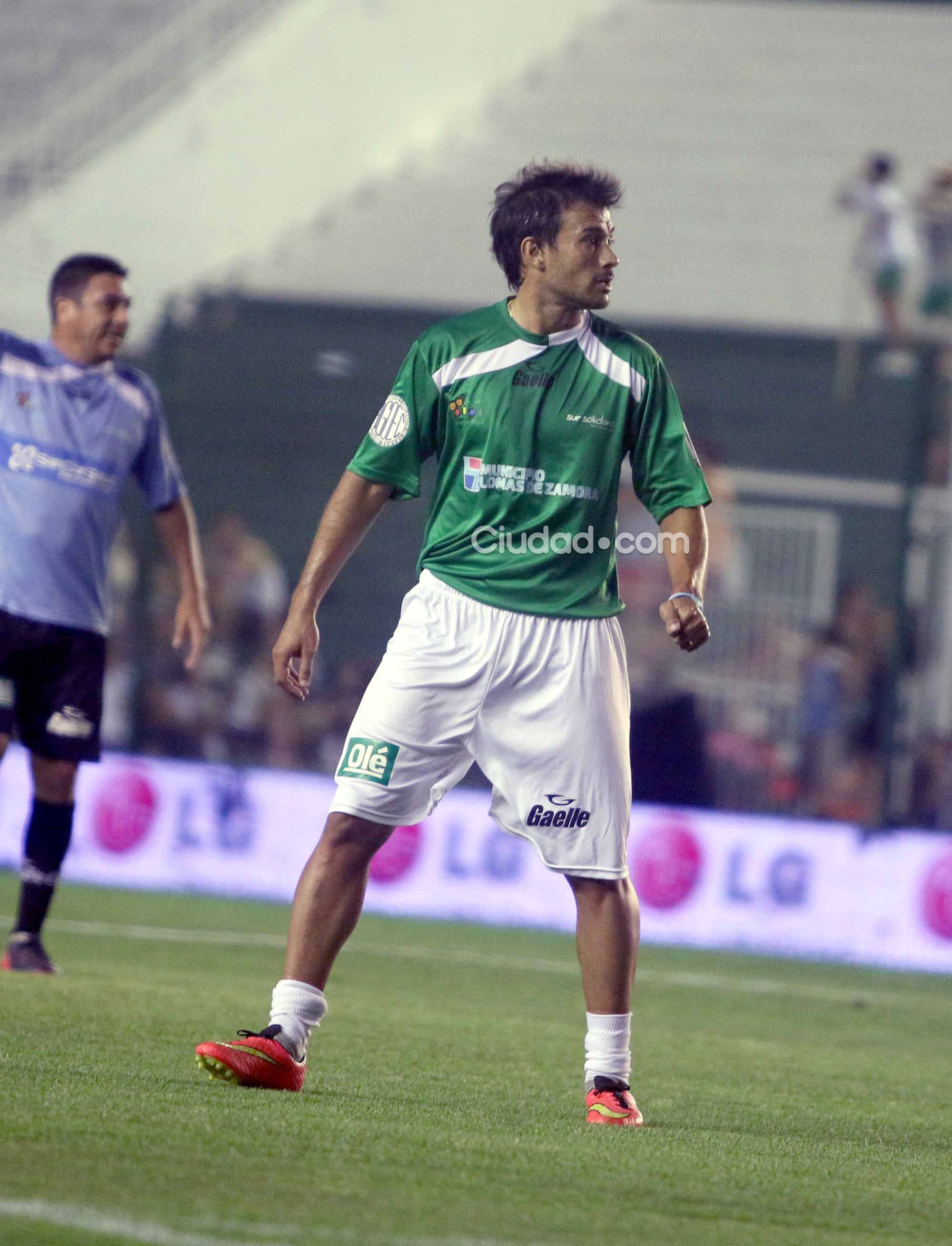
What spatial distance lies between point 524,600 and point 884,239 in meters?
10.8

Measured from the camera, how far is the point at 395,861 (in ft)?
35.3

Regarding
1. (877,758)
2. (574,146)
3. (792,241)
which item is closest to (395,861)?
(877,758)

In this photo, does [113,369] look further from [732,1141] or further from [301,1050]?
[732,1141]

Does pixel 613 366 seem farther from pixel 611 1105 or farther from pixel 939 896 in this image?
pixel 939 896

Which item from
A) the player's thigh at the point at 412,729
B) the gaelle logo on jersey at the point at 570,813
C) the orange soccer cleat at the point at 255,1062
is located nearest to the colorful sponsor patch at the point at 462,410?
the player's thigh at the point at 412,729

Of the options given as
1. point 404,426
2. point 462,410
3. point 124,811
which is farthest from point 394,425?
point 124,811

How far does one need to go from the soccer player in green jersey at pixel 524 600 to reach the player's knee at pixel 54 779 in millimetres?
2238

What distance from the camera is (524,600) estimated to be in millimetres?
4629

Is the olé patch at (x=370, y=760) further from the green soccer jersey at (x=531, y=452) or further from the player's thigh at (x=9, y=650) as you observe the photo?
the player's thigh at (x=9, y=650)

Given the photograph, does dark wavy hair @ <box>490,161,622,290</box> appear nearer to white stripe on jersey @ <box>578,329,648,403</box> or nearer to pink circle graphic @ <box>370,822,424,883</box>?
white stripe on jersey @ <box>578,329,648,403</box>

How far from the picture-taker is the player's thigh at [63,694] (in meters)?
6.67

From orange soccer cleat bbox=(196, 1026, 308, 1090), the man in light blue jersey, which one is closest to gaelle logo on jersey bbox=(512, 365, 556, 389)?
orange soccer cleat bbox=(196, 1026, 308, 1090)

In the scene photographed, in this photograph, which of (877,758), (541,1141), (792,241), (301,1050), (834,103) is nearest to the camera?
(541,1141)

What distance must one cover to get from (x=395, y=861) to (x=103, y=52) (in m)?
13.4
